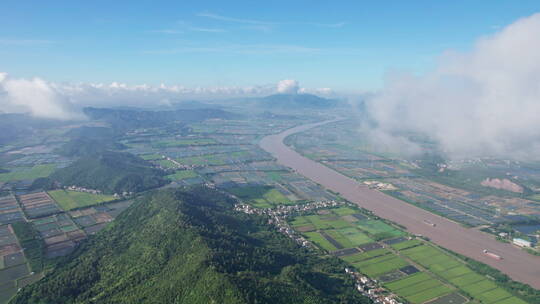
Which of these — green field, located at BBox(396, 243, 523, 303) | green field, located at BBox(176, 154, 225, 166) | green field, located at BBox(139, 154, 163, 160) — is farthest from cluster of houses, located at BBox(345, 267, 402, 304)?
green field, located at BBox(139, 154, 163, 160)

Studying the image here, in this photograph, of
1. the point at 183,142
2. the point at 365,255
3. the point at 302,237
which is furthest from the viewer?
the point at 183,142

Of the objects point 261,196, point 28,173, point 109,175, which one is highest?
point 109,175

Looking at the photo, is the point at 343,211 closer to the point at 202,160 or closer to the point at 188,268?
the point at 188,268

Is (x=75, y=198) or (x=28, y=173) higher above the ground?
(x=28, y=173)

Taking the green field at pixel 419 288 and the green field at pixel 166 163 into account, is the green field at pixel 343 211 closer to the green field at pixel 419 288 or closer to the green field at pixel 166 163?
the green field at pixel 419 288

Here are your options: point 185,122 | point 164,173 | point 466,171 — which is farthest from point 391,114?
point 164,173

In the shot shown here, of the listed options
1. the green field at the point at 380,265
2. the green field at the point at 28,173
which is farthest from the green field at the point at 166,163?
the green field at the point at 380,265

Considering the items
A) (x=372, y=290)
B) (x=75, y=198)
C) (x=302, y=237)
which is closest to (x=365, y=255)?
(x=372, y=290)
